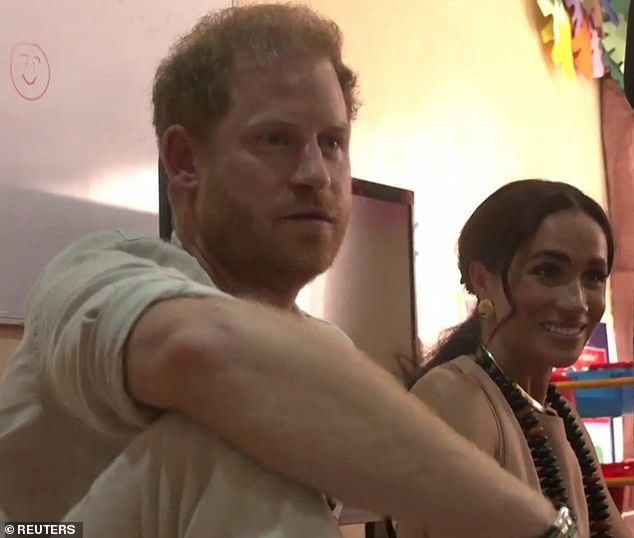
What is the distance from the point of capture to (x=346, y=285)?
181 cm

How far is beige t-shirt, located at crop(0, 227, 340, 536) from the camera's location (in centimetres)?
58

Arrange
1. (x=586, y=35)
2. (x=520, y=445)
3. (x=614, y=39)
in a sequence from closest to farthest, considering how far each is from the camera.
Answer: (x=520, y=445) → (x=586, y=35) → (x=614, y=39)

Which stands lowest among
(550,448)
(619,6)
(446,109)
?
(550,448)

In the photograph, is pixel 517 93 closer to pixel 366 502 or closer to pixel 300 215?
pixel 300 215

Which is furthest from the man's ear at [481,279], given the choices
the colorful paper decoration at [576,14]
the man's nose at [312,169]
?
the colorful paper decoration at [576,14]

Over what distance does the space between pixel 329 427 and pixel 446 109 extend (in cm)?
189

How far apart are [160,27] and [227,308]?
3.46 ft

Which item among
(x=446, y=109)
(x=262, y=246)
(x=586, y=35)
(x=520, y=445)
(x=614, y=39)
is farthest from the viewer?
(x=614, y=39)

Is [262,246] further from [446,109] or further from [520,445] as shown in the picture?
[446,109]

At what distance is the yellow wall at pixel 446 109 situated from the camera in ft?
6.77

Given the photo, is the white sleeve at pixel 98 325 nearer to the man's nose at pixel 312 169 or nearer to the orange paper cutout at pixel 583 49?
the man's nose at pixel 312 169

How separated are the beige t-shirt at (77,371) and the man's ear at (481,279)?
70 cm

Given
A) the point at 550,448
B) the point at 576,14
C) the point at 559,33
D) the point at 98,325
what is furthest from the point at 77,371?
the point at 576,14

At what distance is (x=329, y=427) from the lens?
1.77 feet
